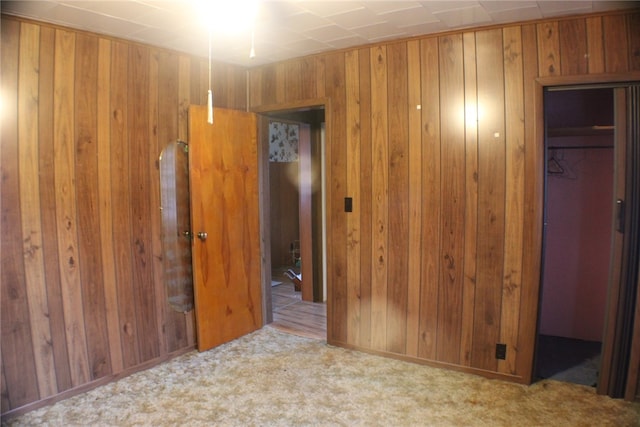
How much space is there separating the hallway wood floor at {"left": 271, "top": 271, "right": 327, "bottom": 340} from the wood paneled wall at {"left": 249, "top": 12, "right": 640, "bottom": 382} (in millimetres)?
466

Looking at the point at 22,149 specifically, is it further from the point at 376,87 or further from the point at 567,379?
the point at 567,379

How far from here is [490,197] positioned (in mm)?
2771

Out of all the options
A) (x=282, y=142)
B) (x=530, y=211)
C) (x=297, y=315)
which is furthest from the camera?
(x=282, y=142)

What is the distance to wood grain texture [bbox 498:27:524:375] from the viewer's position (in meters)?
2.65

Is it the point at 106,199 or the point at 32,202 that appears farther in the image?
the point at 106,199

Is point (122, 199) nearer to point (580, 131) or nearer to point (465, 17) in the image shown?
point (465, 17)

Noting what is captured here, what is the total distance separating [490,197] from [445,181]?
0.31 meters

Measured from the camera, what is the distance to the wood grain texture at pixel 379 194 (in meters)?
3.07

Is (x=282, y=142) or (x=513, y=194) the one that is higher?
(x=282, y=142)

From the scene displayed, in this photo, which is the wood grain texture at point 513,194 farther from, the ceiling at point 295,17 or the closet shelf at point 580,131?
the closet shelf at point 580,131

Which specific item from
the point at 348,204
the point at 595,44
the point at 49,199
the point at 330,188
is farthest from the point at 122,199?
the point at 595,44

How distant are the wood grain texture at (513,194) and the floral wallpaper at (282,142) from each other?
156 inches

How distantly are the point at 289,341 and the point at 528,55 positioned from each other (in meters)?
2.71

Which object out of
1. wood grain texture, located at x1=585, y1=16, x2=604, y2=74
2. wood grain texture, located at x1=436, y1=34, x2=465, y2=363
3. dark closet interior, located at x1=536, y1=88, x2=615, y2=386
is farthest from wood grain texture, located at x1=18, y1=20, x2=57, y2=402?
dark closet interior, located at x1=536, y1=88, x2=615, y2=386
